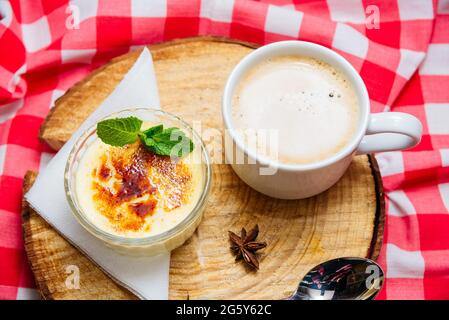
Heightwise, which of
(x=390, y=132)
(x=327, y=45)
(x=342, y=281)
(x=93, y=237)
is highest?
(x=327, y=45)

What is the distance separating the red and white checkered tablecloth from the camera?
6.47 feet

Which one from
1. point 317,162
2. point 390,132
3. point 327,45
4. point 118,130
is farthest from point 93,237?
point 327,45

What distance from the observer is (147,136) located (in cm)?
174

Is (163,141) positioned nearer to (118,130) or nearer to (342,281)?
A: (118,130)

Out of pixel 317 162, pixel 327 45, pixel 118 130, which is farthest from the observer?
pixel 327 45

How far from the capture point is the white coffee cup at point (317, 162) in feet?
5.14

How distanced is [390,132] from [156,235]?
2.22 ft

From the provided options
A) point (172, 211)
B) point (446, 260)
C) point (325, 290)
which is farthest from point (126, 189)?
point (446, 260)

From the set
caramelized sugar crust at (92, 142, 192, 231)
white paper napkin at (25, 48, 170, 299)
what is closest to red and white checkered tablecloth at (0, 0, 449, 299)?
white paper napkin at (25, 48, 170, 299)

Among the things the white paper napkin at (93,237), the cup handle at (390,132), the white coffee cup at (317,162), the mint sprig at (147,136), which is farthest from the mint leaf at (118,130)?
the cup handle at (390,132)

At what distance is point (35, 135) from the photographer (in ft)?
6.60

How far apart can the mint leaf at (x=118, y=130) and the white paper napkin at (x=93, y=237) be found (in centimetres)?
15
